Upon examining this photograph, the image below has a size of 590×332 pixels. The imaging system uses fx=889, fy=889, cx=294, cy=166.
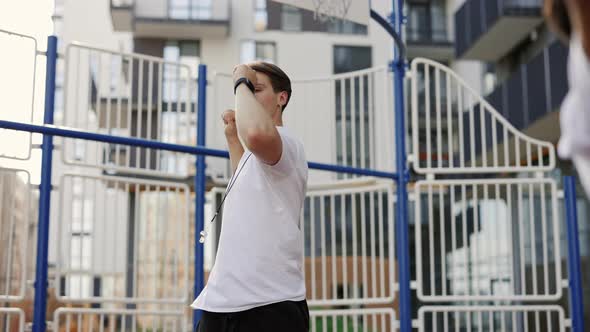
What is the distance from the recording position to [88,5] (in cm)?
2922

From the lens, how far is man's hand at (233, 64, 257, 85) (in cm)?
270

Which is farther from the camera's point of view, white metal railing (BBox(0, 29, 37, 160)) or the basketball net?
white metal railing (BBox(0, 29, 37, 160))

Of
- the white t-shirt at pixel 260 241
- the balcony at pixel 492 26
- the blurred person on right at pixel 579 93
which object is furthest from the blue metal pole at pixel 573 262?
the balcony at pixel 492 26

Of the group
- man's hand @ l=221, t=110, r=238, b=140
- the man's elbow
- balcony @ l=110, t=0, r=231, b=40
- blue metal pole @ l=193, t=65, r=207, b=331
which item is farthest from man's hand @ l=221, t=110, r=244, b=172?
balcony @ l=110, t=0, r=231, b=40

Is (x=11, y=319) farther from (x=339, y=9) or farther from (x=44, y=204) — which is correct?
(x=339, y=9)

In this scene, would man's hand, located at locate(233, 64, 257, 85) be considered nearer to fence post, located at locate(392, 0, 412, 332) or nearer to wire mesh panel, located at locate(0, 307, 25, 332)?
wire mesh panel, located at locate(0, 307, 25, 332)

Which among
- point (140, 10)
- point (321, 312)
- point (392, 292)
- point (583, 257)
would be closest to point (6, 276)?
point (321, 312)

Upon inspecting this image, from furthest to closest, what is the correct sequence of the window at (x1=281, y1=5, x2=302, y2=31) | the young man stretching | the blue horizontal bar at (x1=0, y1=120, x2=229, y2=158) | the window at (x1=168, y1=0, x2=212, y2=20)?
the window at (x1=281, y1=5, x2=302, y2=31) → the window at (x1=168, y1=0, x2=212, y2=20) → the blue horizontal bar at (x1=0, y1=120, x2=229, y2=158) → the young man stretching

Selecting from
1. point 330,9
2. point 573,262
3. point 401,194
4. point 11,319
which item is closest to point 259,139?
point 330,9

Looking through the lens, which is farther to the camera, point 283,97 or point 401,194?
point 401,194

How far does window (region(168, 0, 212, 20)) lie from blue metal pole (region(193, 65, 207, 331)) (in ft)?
74.4

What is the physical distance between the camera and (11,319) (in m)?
5.71

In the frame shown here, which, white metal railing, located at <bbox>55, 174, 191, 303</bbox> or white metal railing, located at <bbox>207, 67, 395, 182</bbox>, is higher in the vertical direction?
white metal railing, located at <bbox>207, 67, 395, 182</bbox>

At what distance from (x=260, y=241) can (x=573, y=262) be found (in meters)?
4.00
